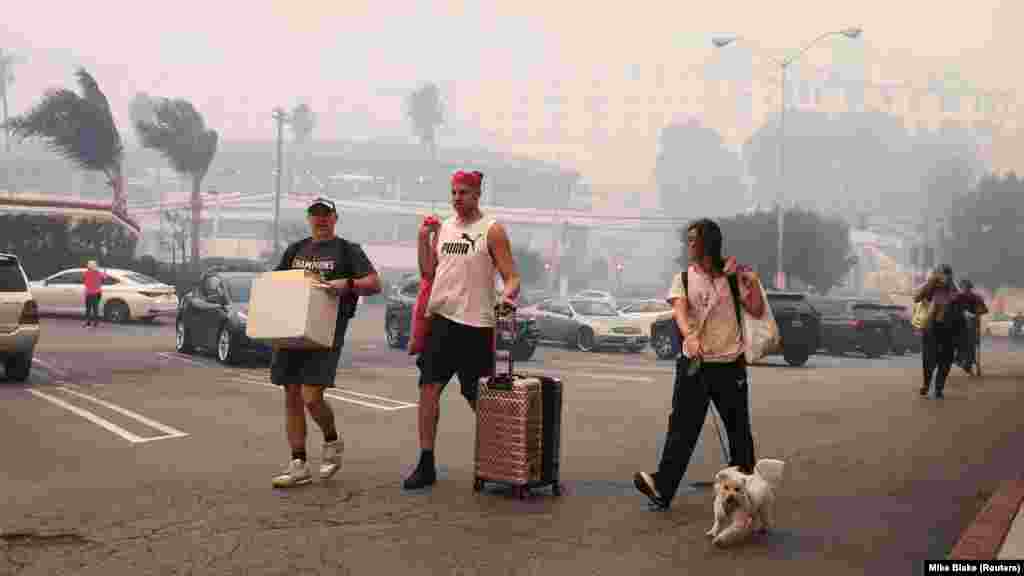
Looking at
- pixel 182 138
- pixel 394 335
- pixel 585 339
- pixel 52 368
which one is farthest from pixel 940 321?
pixel 182 138

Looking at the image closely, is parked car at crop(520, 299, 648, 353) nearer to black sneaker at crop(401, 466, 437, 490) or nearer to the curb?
the curb

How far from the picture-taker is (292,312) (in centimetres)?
766

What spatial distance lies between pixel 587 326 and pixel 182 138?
132 feet

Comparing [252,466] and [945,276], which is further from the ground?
[945,276]

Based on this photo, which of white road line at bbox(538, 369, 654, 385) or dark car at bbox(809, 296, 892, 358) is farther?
dark car at bbox(809, 296, 892, 358)

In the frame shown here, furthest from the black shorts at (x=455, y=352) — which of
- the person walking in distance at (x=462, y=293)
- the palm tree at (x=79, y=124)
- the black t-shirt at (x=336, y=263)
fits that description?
the palm tree at (x=79, y=124)

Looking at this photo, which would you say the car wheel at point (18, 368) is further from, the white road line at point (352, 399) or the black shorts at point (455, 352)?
the black shorts at point (455, 352)

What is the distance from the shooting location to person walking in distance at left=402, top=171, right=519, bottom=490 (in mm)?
7688

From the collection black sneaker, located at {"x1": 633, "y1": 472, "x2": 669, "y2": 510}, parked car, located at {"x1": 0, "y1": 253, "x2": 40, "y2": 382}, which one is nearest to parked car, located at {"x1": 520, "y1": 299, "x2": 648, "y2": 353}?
parked car, located at {"x1": 0, "y1": 253, "x2": 40, "y2": 382}

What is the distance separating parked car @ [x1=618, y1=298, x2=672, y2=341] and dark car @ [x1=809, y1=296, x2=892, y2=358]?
449cm

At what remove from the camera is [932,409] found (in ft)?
49.7

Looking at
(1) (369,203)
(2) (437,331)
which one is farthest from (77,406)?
(1) (369,203)

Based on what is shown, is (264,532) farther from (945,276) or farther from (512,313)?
(945,276)

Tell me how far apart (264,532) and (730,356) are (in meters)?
2.83
